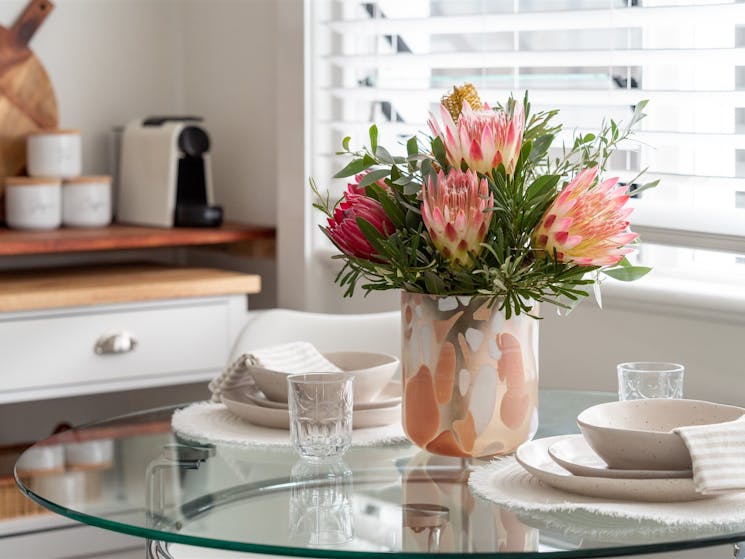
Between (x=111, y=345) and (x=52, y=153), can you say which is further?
(x=52, y=153)

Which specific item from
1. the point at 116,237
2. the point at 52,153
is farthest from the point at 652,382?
the point at 52,153

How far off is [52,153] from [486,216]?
1795 mm

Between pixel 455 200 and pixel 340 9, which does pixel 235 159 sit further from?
pixel 455 200

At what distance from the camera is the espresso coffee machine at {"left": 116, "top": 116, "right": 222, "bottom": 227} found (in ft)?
9.26

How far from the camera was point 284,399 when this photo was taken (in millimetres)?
1548

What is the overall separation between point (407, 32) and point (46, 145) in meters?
0.91

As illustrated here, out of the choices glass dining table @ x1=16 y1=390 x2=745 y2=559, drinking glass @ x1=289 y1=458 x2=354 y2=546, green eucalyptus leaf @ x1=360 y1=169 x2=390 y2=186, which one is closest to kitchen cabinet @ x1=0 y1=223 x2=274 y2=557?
glass dining table @ x1=16 y1=390 x2=745 y2=559

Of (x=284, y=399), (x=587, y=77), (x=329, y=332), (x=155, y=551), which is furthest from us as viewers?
(x=587, y=77)

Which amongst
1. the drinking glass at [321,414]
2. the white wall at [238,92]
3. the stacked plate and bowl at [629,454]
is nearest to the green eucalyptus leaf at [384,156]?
the drinking glass at [321,414]

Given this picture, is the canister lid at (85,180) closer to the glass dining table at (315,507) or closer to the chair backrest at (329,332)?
the chair backrest at (329,332)

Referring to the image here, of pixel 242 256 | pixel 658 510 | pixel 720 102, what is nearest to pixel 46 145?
pixel 242 256

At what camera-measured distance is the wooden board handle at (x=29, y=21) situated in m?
2.85

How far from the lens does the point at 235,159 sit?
3.01m

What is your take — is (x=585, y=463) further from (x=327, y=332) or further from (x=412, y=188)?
(x=327, y=332)
